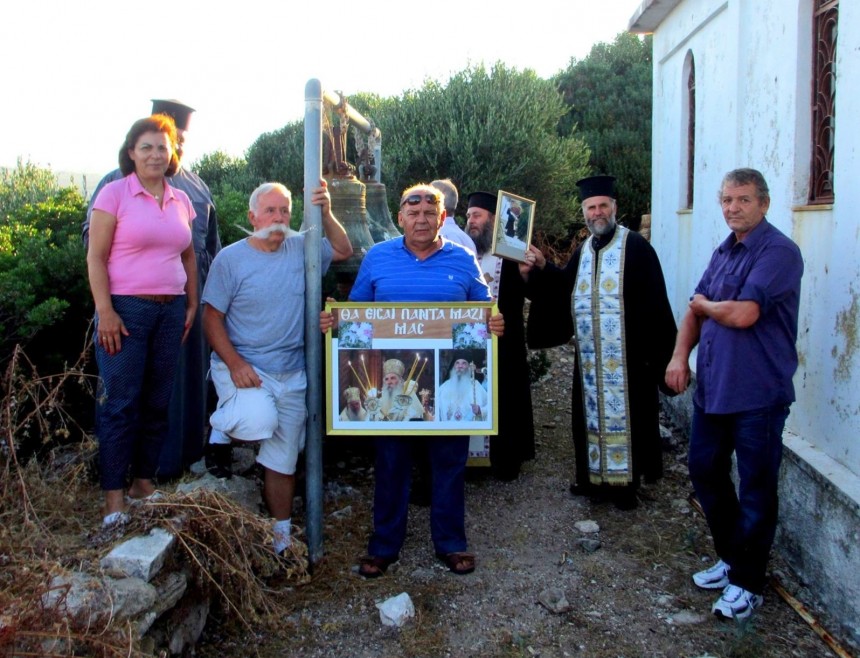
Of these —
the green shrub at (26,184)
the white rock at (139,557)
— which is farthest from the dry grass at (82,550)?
the green shrub at (26,184)

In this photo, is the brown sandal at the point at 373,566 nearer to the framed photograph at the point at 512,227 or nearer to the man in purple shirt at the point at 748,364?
the man in purple shirt at the point at 748,364

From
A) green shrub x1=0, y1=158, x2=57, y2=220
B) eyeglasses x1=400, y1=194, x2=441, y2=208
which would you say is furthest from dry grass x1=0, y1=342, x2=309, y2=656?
green shrub x1=0, y1=158, x2=57, y2=220

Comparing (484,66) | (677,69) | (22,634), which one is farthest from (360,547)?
(484,66)

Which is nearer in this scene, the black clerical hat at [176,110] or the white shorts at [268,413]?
the white shorts at [268,413]

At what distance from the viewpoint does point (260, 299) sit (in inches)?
161

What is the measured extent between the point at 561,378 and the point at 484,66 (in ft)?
23.0

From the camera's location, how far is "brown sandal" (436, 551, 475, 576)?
14.4 feet

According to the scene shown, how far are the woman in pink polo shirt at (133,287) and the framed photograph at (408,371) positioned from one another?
31.0 inches

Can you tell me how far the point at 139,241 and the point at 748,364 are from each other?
282cm

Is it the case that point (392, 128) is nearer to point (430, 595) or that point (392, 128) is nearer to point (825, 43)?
point (825, 43)

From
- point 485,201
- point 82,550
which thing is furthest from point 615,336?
point 82,550

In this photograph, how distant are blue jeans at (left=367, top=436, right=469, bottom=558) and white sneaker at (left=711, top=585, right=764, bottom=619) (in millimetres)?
1321

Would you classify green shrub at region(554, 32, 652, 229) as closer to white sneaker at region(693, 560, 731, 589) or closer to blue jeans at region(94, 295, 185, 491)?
white sneaker at region(693, 560, 731, 589)

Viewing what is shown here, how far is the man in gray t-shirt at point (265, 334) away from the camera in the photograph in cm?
404
